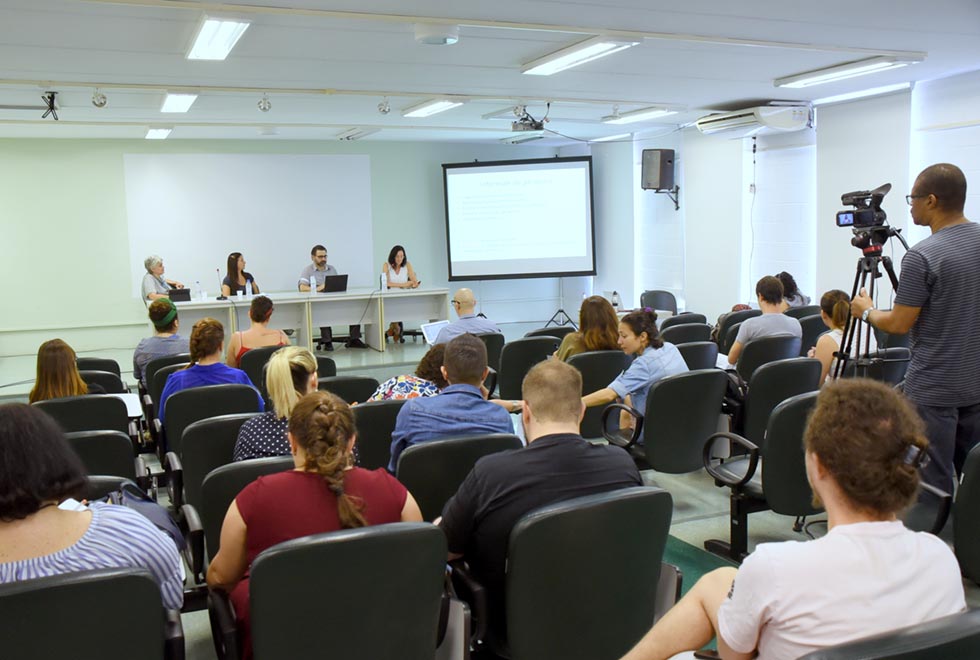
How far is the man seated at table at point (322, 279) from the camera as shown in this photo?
1066cm

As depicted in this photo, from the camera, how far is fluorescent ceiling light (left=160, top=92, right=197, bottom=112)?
23.3 ft

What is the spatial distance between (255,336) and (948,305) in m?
4.46

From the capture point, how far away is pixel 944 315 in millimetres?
3211

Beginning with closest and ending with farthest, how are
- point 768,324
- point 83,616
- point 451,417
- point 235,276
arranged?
point 83,616 → point 451,417 → point 768,324 → point 235,276

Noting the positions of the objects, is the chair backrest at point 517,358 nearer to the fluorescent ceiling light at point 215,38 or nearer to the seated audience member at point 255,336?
the seated audience member at point 255,336

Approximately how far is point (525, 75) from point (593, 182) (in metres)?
6.34

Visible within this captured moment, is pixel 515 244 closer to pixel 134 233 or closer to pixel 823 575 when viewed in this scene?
pixel 134 233

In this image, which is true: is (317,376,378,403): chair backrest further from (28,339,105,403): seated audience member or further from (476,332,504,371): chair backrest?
(476,332,504,371): chair backrest

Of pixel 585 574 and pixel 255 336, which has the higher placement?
pixel 255 336

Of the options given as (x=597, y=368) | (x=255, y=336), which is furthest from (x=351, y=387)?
(x=255, y=336)

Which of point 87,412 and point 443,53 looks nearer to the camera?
point 87,412

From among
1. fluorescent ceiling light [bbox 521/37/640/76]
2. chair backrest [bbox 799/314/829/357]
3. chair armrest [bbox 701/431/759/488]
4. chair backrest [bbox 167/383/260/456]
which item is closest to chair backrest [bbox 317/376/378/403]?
chair backrest [bbox 167/383/260/456]

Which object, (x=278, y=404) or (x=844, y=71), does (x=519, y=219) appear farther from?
(x=278, y=404)

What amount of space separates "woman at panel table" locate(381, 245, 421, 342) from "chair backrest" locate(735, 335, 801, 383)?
6248mm
